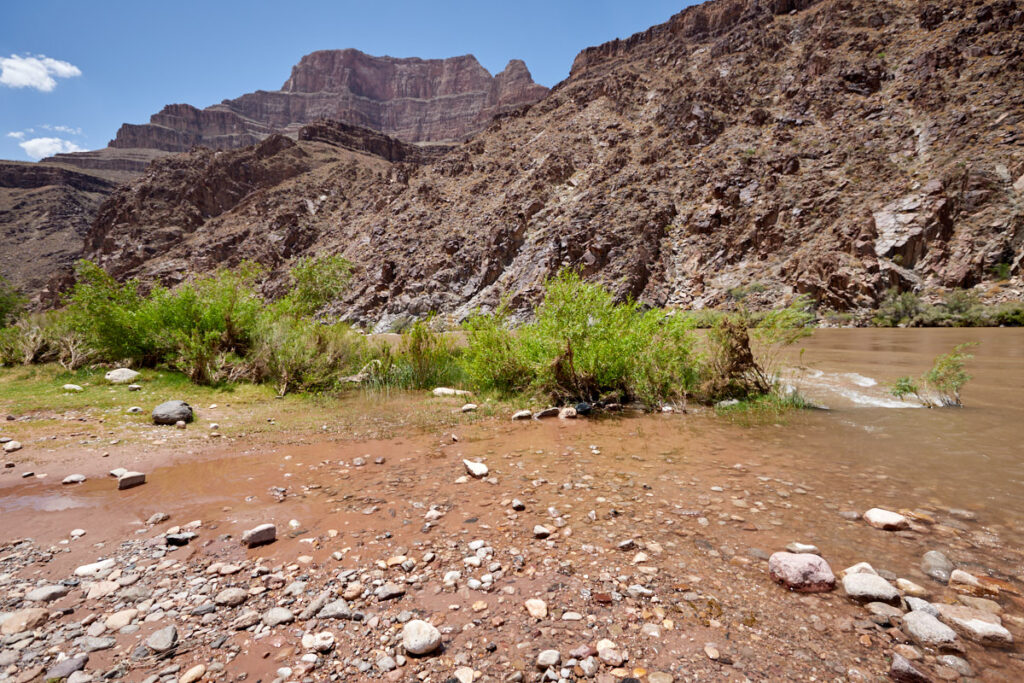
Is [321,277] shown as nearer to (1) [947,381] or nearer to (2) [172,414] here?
(2) [172,414]

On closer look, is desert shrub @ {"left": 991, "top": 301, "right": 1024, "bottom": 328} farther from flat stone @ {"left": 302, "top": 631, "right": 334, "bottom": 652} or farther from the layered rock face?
the layered rock face

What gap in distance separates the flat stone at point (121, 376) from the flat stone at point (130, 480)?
7.62 meters

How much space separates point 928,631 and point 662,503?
6.42ft

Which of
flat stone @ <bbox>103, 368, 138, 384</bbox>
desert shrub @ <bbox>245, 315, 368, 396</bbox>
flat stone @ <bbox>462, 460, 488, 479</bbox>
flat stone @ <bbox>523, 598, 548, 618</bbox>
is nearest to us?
flat stone @ <bbox>523, 598, 548, 618</bbox>

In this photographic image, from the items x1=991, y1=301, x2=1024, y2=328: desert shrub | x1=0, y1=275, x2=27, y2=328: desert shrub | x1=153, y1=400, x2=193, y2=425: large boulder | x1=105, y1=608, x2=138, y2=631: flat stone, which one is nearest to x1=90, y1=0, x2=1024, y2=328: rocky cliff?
x1=991, y1=301, x2=1024, y2=328: desert shrub

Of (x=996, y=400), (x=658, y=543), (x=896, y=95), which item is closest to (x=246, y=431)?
(x=658, y=543)

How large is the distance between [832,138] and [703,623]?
5397cm

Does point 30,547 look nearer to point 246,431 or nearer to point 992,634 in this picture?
point 246,431

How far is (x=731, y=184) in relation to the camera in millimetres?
43312

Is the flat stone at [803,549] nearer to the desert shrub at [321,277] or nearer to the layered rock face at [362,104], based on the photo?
the desert shrub at [321,277]

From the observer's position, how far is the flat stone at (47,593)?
8.79ft

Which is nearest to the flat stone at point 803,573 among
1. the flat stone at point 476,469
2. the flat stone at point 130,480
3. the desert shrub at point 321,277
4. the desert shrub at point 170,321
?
the flat stone at point 476,469

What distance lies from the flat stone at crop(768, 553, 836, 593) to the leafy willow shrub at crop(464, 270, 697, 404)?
567 cm

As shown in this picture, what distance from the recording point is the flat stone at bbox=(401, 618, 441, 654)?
2174 millimetres
